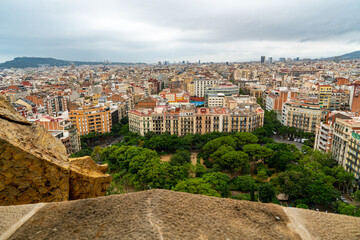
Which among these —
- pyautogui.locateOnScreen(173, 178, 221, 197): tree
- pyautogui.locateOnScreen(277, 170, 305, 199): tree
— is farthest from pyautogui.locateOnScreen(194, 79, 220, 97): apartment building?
pyautogui.locateOnScreen(173, 178, 221, 197): tree

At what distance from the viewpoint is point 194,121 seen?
46156mm

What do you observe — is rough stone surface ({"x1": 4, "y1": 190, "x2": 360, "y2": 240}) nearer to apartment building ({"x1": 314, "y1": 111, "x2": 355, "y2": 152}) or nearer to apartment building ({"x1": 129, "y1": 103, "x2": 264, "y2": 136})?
apartment building ({"x1": 314, "y1": 111, "x2": 355, "y2": 152})

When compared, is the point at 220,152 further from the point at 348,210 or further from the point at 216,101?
the point at 216,101

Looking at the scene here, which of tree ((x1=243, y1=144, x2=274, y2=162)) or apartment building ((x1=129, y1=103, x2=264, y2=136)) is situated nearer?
tree ((x1=243, y1=144, x2=274, y2=162))

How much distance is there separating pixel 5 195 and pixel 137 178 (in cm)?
2247

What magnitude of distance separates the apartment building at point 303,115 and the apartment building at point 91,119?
3777 centimetres

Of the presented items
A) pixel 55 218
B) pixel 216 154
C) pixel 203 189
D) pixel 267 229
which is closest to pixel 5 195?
pixel 55 218

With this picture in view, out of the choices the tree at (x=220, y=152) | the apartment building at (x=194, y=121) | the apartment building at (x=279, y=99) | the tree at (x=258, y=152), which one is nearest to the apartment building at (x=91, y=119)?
the apartment building at (x=194, y=121)

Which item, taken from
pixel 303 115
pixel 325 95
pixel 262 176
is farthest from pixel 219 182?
pixel 325 95

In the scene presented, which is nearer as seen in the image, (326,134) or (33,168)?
(33,168)

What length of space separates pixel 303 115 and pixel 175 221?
5115cm

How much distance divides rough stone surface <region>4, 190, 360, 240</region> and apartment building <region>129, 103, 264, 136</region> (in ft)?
134

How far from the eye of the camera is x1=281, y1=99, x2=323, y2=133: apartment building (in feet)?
157

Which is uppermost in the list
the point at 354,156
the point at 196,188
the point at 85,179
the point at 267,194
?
the point at 85,179
